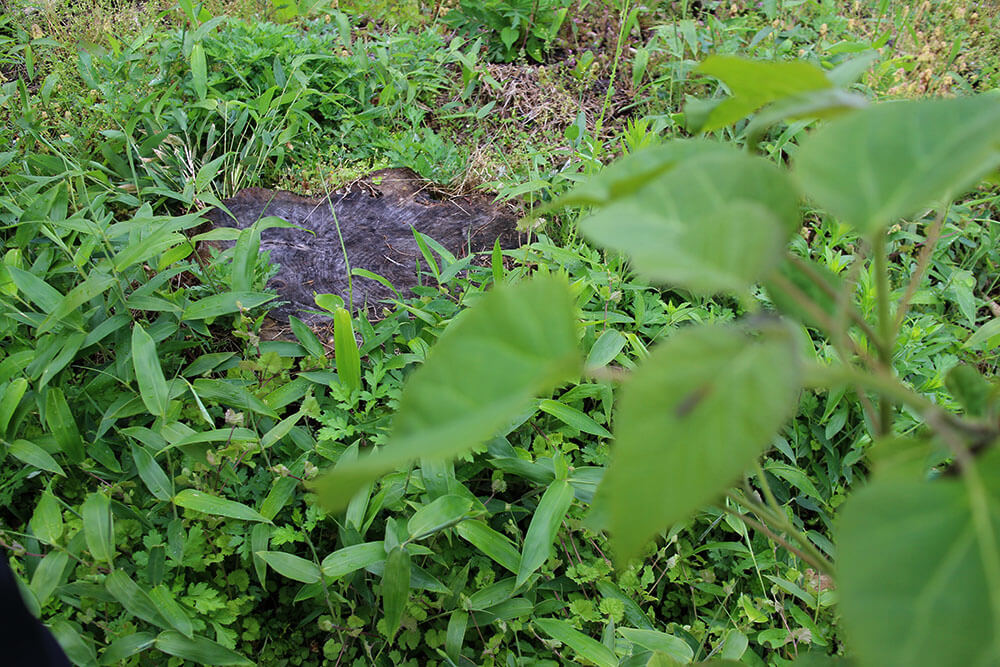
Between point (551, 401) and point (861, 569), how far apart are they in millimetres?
1159

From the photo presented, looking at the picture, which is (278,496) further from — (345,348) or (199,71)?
(199,71)

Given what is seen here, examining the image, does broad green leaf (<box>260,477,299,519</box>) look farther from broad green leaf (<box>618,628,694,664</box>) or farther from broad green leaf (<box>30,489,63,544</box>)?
broad green leaf (<box>618,628,694,664</box>)

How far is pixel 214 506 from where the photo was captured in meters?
1.22

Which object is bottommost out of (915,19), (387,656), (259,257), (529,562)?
(387,656)

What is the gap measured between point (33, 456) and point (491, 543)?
0.96 metres

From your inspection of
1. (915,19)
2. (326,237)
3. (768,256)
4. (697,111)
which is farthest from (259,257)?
(915,19)

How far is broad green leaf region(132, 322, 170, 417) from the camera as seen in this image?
53.3 inches

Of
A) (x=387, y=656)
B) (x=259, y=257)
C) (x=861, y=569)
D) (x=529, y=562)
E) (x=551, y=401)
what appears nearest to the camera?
(x=861, y=569)

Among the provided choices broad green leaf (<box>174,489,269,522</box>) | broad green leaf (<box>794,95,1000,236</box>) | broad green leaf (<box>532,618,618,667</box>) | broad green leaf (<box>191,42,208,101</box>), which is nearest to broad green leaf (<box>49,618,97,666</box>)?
broad green leaf (<box>174,489,269,522</box>)

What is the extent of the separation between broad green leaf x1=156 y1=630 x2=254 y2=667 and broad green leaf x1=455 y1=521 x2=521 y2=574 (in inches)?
16.6

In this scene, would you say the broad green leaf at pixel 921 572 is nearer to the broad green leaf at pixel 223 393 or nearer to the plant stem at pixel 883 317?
the plant stem at pixel 883 317

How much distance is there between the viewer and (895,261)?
221 centimetres

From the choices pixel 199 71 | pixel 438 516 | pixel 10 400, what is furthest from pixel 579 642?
pixel 199 71

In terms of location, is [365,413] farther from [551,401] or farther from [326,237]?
[326,237]
